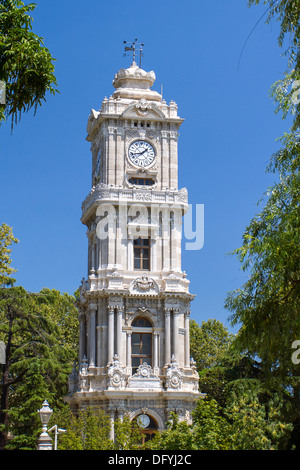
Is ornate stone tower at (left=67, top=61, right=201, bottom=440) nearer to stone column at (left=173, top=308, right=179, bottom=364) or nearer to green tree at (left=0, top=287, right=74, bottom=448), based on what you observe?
stone column at (left=173, top=308, right=179, bottom=364)

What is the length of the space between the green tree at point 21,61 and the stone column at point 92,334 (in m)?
32.5

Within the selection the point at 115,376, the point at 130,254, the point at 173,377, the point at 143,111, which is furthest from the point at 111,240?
the point at 173,377

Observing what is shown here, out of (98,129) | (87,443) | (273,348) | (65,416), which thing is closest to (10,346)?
Answer: (65,416)

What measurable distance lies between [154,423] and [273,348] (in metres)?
27.9

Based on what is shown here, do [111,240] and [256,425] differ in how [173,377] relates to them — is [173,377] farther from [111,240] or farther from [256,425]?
[111,240]

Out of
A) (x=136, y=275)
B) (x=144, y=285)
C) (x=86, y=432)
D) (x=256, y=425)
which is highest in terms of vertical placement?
(x=136, y=275)

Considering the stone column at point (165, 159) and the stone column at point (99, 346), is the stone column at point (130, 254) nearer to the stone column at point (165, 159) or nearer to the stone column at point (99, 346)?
the stone column at point (165, 159)

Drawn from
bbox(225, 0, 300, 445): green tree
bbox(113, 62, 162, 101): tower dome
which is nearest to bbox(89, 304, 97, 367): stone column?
bbox(113, 62, 162, 101): tower dome

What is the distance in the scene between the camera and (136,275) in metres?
52.4

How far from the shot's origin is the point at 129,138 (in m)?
55.0

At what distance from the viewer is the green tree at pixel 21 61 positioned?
1945 cm

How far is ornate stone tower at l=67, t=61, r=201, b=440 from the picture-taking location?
49875 millimetres

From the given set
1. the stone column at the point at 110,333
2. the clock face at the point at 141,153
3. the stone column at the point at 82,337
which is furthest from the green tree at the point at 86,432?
the clock face at the point at 141,153

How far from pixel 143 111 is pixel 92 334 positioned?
14883 mm
